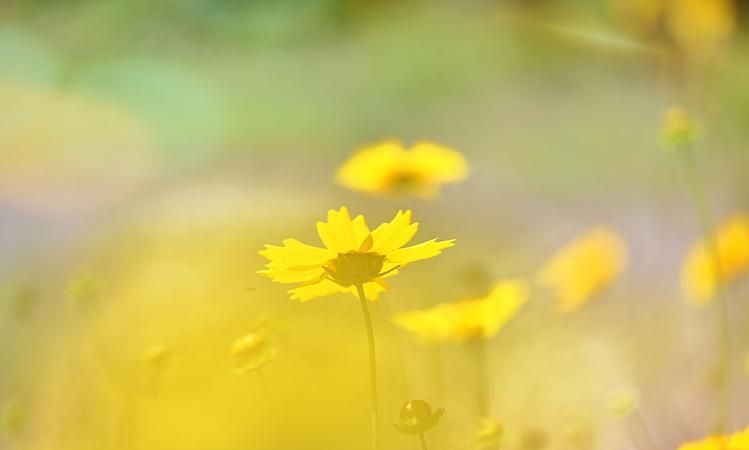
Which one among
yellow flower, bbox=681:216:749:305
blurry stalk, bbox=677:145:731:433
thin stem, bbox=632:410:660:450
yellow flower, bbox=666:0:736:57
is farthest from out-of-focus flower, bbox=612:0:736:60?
thin stem, bbox=632:410:660:450

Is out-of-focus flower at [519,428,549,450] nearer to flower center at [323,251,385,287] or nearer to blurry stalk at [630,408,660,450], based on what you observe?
blurry stalk at [630,408,660,450]

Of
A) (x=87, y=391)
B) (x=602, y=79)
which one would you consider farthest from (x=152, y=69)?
(x=602, y=79)

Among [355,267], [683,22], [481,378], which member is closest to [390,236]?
[355,267]

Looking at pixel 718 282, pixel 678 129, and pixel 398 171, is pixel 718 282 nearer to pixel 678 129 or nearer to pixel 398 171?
pixel 678 129

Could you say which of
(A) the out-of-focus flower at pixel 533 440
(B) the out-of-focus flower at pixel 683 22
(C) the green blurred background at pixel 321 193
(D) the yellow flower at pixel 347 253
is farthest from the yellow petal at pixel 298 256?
(B) the out-of-focus flower at pixel 683 22

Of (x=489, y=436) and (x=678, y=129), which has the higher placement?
(x=678, y=129)

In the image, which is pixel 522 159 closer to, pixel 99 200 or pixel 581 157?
pixel 581 157

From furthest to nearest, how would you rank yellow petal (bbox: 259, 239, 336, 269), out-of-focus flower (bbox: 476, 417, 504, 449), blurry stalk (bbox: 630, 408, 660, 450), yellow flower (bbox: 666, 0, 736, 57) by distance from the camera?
yellow flower (bbox: 666, 0, 736, 57)
blurry stalk (bbox: 630, 408, 660, 450)
out-of-focus flower (bbox: 476, 417, 504, 449)
yellow petal (bbox: 259, 239, 336, 269)
